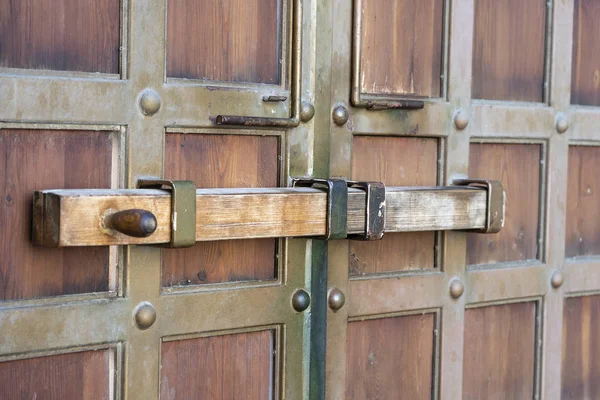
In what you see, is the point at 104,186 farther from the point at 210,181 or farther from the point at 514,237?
the point at 514,237

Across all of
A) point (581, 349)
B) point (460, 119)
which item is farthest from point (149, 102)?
point (581, 349)

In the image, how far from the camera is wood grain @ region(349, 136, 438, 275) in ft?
4.80

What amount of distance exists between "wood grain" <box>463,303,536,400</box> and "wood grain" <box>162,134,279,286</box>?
44cm

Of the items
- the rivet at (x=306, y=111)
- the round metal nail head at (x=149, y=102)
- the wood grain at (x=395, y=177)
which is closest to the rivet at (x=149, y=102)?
the round metal nail head at (x=149, y=102)

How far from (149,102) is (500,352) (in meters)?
0.80

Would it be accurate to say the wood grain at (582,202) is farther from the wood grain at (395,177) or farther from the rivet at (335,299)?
the rivet at (335,299)

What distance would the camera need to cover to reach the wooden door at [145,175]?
1146mm

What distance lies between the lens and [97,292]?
122 centimetres

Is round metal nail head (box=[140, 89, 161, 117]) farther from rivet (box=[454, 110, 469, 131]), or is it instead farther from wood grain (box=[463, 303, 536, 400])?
wood grain (box=[463, 303, 536, 400])

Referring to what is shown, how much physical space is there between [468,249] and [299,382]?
1.30ft

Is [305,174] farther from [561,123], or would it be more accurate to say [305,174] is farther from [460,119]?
[561,123]

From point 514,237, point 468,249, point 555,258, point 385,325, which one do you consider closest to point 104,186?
point 385,325

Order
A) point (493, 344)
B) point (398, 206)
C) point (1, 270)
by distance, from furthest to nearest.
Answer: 1. point (493, 344)
2. point (398, 206)
3. point (1, 270)

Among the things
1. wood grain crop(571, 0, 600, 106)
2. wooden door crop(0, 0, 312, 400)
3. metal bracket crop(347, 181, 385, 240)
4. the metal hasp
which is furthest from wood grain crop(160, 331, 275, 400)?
wood grain crop(571, 0, 600, 106)
